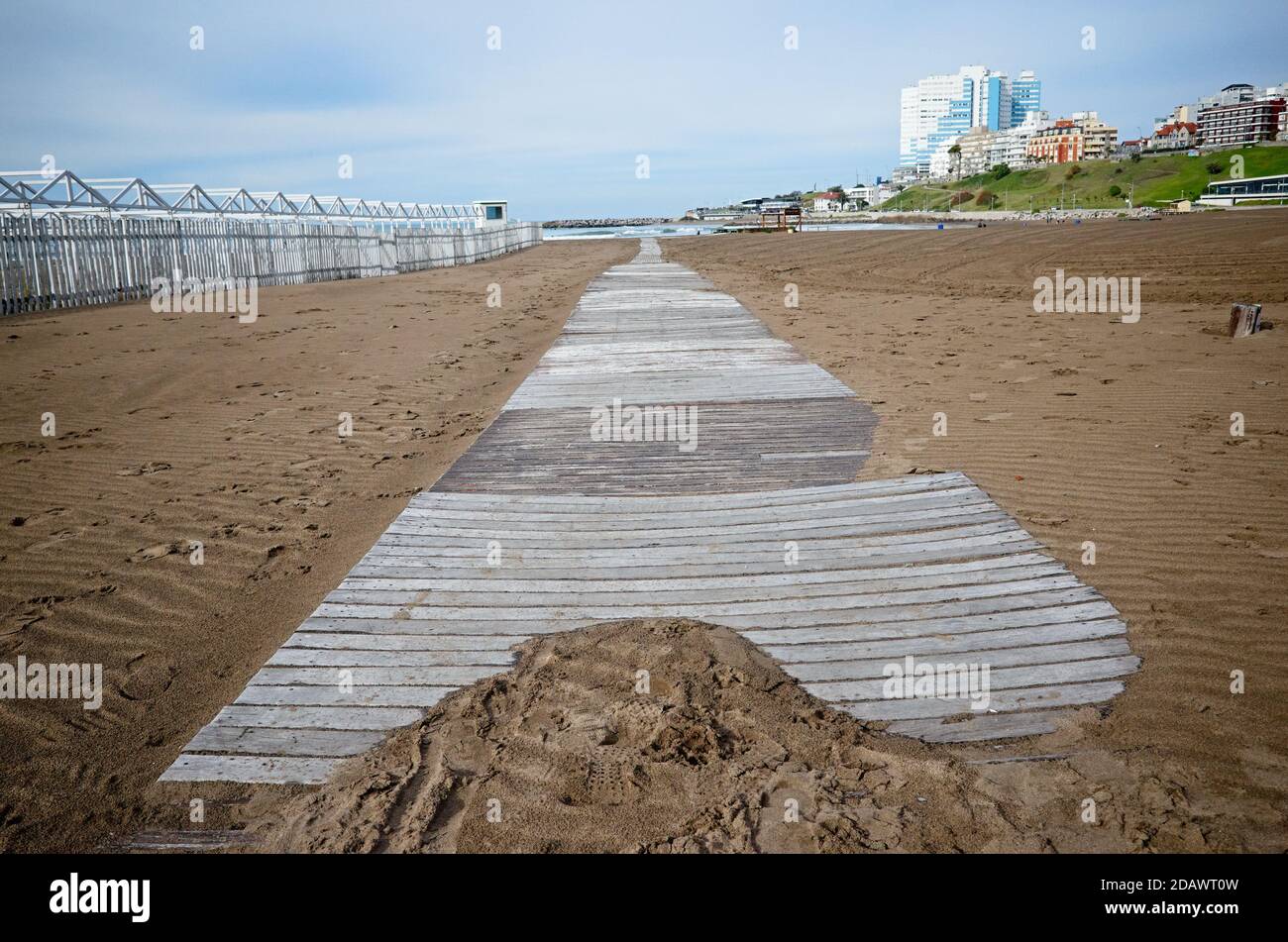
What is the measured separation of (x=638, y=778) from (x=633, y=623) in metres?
1.18

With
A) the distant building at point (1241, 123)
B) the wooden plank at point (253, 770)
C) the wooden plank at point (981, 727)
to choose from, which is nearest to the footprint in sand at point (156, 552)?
the wooden plank at point (253, 770)

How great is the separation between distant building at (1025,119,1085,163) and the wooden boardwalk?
18531 cm

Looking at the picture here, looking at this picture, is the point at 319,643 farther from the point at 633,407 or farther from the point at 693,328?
the point at 693,328

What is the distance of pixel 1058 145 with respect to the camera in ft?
586

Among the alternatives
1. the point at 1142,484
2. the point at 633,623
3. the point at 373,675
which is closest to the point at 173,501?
the point at 373,675

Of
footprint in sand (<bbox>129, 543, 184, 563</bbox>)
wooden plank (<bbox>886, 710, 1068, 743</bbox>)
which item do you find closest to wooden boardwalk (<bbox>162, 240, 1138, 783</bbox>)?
wooden plank (<bbox>886, 710, 1068, 743</bbox>)

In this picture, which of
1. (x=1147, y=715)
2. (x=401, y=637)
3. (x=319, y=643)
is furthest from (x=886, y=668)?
(x=319, y=643)

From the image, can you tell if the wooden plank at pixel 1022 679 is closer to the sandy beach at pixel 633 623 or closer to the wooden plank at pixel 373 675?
the sandy beach at pixel 633 623

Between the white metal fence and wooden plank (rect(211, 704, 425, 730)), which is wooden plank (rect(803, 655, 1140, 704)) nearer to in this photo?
wooden plank (rect(211, 704, 425, 730))

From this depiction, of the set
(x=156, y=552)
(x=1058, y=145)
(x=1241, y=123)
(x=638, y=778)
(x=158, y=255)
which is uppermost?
(x=1241, y=123)

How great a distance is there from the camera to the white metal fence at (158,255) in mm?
17906

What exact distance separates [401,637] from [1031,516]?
12.9 ft

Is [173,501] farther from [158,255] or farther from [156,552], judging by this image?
[158,255]

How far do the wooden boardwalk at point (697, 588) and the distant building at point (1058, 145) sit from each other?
185 meters
